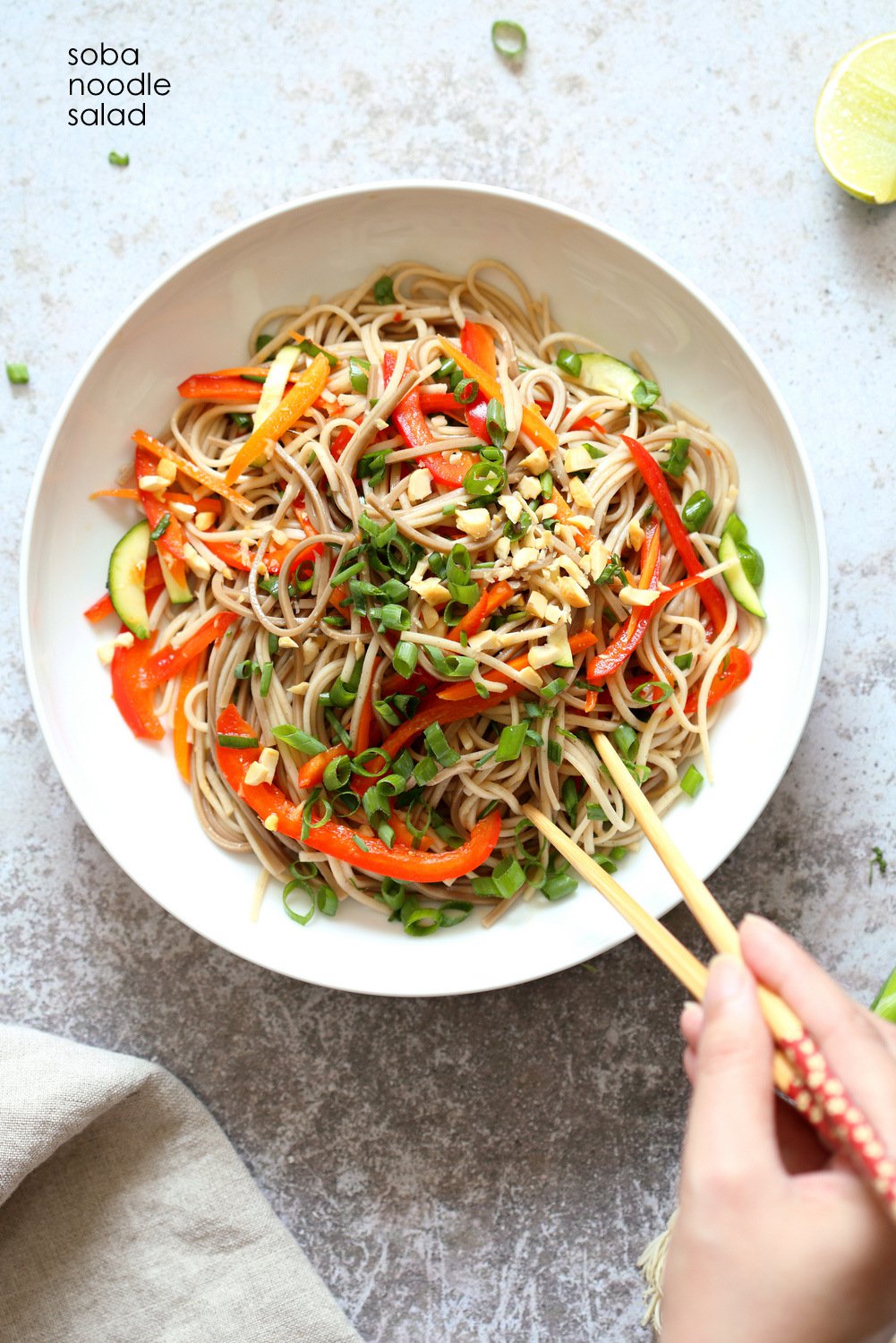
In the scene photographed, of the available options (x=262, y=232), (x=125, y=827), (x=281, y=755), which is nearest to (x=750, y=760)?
(x=281, y=755)

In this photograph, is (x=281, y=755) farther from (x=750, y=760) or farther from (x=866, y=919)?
(x=866, y=919)

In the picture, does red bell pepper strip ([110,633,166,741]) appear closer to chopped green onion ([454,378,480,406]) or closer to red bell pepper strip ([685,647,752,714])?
chopped green onion ([454,378,480,406])

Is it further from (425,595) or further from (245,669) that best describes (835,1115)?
(245,669)

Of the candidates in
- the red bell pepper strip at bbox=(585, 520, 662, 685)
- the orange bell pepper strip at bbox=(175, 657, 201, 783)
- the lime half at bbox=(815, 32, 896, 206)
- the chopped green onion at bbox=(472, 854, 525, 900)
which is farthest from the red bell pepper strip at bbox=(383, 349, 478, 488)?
the lime half at bbox=(815, 32, 896, 206)

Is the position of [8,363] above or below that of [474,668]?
above

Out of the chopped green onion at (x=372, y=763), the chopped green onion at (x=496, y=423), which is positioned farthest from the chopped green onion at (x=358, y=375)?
the chopped green onion at (x=372, y=763)

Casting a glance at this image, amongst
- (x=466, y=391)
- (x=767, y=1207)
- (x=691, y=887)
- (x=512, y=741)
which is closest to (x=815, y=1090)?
(x=767, y=1207)
